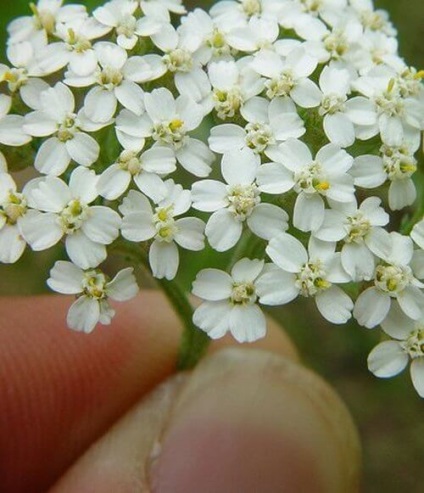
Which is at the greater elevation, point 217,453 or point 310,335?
point 217,453

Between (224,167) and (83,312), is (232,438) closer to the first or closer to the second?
(83,312)

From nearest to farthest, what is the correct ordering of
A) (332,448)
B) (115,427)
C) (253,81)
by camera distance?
(253,81) → (332,448) → (115,427)

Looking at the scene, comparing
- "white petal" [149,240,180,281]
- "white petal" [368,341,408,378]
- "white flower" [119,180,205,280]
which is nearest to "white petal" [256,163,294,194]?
"white flower" [119,180,205,280]

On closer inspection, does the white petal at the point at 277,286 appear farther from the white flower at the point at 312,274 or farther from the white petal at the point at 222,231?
the white petal at the point at 222,231

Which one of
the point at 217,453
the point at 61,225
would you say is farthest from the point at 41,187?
the point at 217,453

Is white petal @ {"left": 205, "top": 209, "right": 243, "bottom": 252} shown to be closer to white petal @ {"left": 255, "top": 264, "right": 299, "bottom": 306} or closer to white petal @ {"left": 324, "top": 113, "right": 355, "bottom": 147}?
white petal @ {"left": 255, "top": 264, "right": 299, "bottom": 306}

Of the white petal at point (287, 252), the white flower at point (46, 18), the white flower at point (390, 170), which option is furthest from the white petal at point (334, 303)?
the white flower at point (46, 18)

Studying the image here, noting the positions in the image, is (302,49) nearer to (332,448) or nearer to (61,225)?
(61,225)
